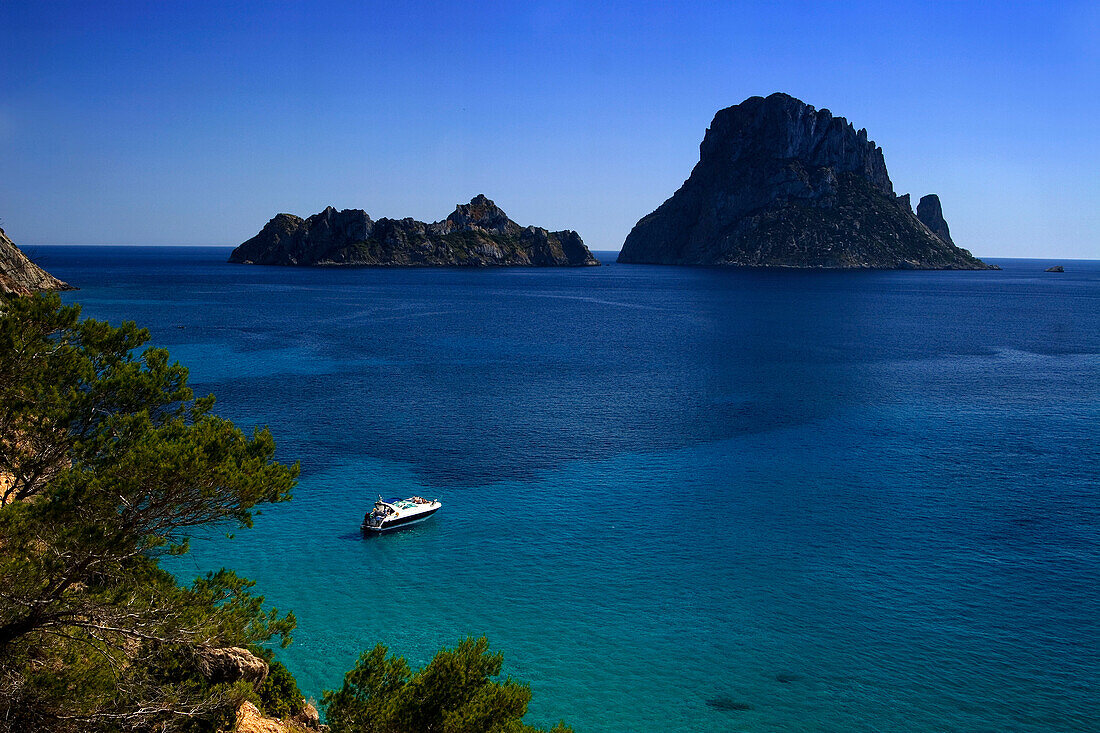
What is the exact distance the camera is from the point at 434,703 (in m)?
19.9

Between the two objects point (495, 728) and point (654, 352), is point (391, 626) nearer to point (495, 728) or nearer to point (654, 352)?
point (495, 728)

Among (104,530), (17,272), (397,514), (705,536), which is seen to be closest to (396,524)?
(397,514)

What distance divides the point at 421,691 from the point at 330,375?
3068 inches

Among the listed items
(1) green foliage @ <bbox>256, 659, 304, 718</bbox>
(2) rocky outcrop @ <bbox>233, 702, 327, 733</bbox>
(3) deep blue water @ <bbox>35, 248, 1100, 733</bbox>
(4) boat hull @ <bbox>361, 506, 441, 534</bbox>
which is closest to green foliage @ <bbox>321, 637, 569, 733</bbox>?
(2) rocky outcrop @ <bbox>233, 702, 327, 733</bbox>

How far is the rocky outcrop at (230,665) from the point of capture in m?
22.7

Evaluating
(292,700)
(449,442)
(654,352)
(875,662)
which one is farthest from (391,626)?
(654,352)

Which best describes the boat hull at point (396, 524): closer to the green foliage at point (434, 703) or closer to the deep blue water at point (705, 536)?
the deep blue water at point (705, 536)

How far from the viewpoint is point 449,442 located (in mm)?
66000

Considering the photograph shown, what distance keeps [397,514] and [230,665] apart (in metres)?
24.5

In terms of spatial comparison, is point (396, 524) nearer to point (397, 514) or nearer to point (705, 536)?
point (397, 514)

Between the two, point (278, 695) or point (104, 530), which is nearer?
point (104, 530)

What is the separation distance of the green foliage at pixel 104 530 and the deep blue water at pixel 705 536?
13.3 meters

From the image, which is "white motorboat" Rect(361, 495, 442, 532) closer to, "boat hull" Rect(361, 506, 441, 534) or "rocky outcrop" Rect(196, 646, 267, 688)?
"boat hull" Rect(361, 506, 441, 534)

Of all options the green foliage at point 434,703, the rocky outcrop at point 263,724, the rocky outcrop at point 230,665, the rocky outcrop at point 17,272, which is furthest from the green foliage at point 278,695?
the rocky outcrop at point 17,272
